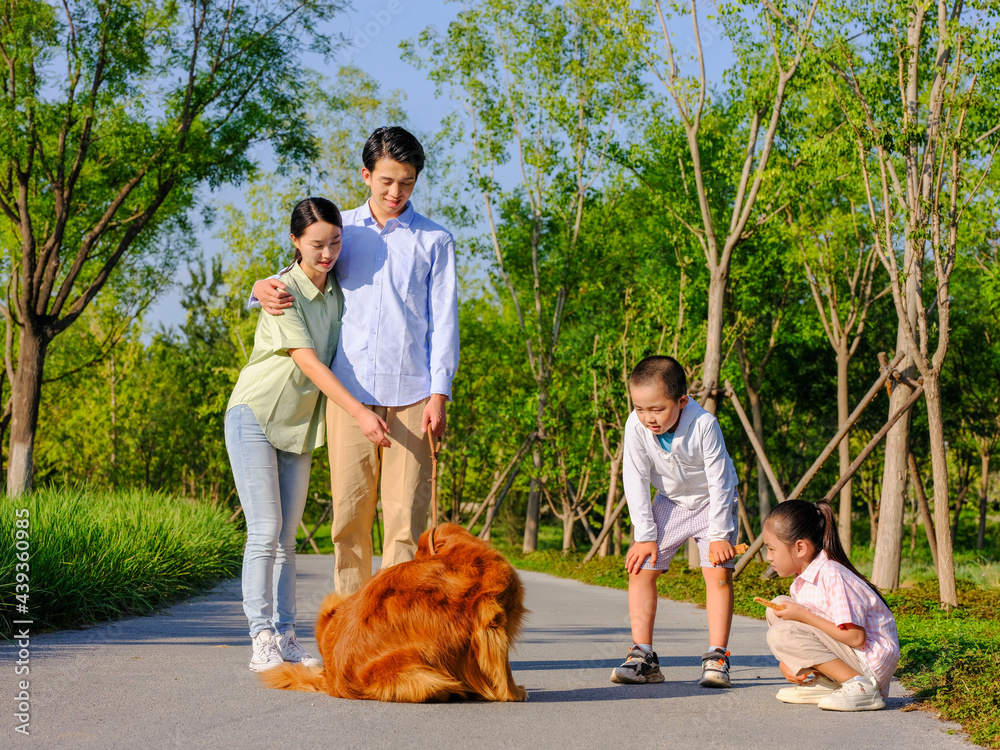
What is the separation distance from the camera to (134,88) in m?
14.2

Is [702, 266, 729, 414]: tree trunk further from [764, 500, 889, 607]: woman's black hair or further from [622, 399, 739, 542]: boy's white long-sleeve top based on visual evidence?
[764, 500, 889, 607]: woman's black hair

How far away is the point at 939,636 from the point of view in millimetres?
4734

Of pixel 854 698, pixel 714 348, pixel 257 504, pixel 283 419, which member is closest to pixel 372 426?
pixel 283 419

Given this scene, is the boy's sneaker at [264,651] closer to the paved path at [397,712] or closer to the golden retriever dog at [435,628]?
the paved path at [397,712]

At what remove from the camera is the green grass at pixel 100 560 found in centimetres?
496

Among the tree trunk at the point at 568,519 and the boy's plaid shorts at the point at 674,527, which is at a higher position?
the boy's plaid shorts at the point at 674,527

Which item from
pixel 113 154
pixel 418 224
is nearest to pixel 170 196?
pixel 113 154

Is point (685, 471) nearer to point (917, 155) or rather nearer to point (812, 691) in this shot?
point (812, 691)

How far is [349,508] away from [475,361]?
64.3ft

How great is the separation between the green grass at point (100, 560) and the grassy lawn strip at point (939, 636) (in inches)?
171

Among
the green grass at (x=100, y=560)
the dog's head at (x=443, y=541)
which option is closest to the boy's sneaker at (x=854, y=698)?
the dog's head at (x=443, y=541)

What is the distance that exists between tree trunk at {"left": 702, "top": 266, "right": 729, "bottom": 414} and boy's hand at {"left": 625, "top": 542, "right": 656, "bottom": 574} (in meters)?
6.71

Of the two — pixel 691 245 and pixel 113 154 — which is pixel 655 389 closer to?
pixel 113 154

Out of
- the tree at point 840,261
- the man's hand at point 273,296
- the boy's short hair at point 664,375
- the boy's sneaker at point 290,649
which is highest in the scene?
the tree at point 840,261
